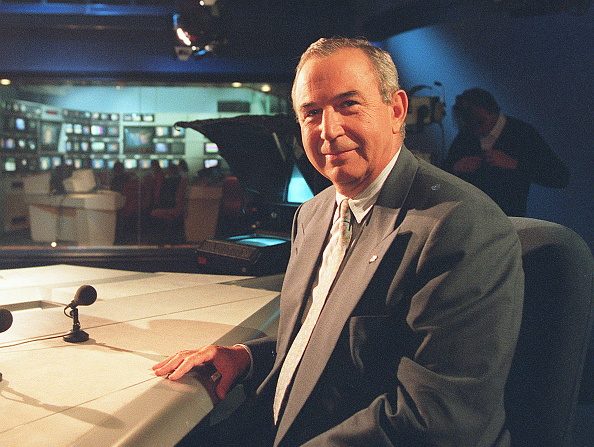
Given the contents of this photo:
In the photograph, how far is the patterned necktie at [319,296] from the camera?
1.21 meters


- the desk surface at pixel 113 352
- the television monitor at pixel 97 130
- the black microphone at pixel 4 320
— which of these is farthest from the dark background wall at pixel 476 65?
the black microphone at pixel 4 320

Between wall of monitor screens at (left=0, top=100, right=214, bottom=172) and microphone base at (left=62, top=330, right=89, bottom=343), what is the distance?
21.2 ft

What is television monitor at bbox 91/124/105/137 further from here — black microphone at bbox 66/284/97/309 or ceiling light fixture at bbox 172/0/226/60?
black microphone at bbox 66/284/97/309

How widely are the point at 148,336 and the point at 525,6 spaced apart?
349cm

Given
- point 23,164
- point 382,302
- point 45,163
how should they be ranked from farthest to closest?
point 45,163, point 23,164, point 382,302

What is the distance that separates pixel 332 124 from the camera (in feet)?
3.93

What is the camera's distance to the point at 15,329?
153cm

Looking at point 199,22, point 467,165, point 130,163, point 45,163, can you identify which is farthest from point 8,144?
point 467,165

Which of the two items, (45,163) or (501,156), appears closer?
(501,156)

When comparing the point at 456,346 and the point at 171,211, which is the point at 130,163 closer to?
the point at 171,211

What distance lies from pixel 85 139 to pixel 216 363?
732cm

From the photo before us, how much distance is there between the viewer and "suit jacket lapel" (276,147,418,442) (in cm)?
108

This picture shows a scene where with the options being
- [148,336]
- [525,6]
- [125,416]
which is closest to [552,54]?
[525,6]

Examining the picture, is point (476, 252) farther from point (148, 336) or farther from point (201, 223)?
point (201, 223)
